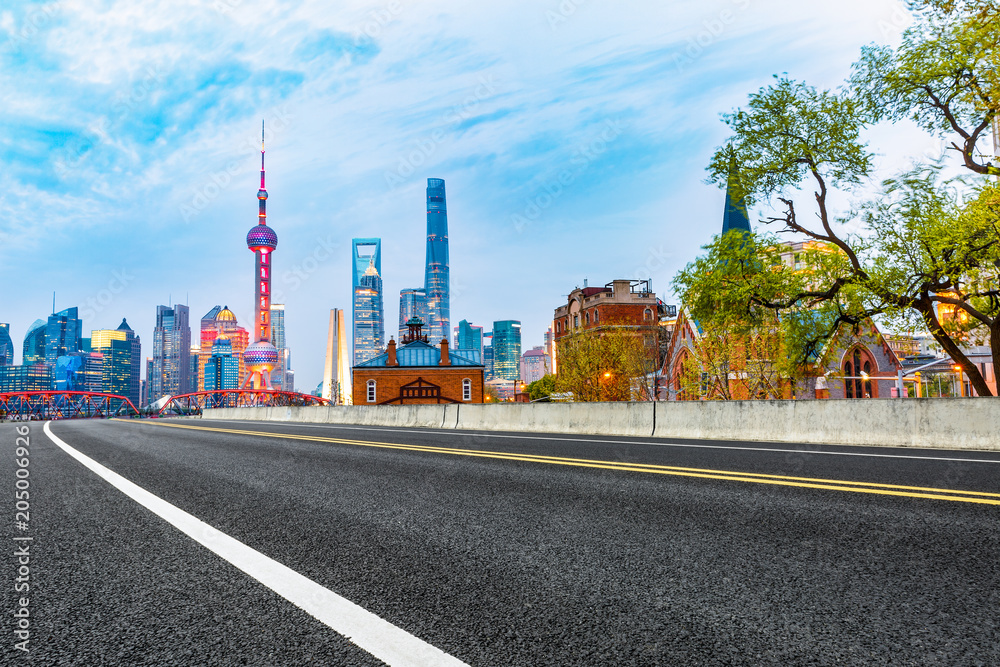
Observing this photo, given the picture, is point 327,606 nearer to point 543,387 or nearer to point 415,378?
point 415,378

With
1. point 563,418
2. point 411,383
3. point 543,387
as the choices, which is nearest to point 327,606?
point 563,418

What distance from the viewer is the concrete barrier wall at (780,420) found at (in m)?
11.4

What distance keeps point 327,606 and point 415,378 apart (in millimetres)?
71874

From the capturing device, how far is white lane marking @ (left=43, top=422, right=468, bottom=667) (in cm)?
224

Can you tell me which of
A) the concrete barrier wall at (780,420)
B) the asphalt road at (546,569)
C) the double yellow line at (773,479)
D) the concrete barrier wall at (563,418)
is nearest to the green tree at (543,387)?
the concrete barrier wall at (563,418)

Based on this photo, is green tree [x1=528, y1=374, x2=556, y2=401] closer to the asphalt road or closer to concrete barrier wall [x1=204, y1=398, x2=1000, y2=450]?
concrete barrier wall [x1=204, y1=398, x2=1000, y2=450]

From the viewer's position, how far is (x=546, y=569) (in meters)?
3.37

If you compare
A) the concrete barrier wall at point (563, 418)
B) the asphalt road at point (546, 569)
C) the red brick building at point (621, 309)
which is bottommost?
the concrete barrier wall at point (563, 418)

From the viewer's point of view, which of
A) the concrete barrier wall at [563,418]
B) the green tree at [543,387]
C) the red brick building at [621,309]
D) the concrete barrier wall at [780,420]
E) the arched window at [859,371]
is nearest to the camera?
the concrete barrier wall at [780,420]

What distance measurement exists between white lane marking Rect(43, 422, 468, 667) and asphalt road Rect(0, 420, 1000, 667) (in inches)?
2.3

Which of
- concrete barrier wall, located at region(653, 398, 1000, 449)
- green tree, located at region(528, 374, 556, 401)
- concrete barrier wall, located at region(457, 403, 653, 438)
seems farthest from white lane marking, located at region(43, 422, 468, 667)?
green tree, located at region(528, 374, 556, 401)

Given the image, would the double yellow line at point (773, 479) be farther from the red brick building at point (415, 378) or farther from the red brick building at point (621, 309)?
the red brick building at point (621, 309)

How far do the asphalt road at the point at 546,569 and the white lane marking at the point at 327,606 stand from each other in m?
0.06

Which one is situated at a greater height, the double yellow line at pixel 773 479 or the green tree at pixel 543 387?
the double yellow line at pixel 773 479
